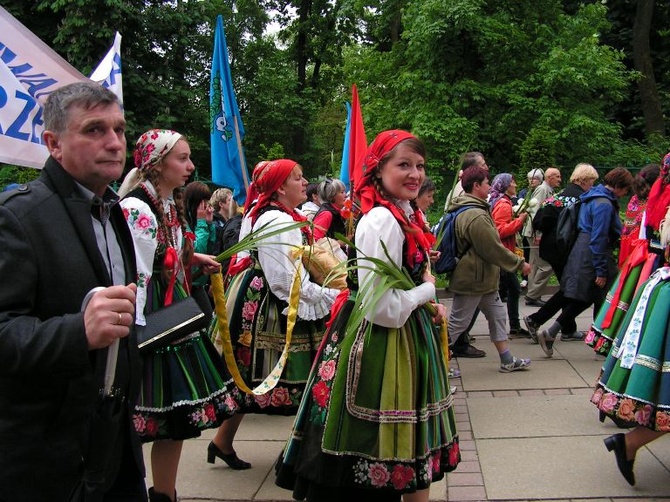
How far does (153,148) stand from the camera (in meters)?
3.30

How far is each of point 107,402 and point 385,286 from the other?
1.26 meters

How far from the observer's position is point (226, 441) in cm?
416

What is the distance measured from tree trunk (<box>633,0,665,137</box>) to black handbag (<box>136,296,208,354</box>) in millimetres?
17897

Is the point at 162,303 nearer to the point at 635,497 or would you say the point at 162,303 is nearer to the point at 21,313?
the point at 21,313

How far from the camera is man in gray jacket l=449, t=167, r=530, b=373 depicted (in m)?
5.93

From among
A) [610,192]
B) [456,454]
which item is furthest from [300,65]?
[456,454]

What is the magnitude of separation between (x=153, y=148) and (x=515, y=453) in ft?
9.31

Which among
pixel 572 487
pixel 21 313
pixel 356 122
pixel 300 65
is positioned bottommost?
pixel 572 487

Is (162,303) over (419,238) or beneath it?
beneath

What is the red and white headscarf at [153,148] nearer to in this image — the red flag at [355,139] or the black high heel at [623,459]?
the red flag at [355,139]

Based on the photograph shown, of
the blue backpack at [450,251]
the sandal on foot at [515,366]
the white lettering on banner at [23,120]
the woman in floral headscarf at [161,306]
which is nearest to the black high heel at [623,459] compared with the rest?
the woman in floral headscarf at [161,306]

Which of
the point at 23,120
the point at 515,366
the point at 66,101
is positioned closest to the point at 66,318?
the point at 66,101

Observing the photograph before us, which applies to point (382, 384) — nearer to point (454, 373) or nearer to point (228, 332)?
point (228, 332)

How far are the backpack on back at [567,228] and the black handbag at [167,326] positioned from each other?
489cm
